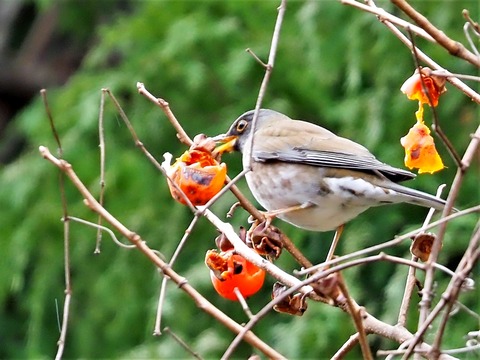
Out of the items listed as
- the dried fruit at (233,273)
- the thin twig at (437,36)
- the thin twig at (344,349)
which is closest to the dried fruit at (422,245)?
the thin twig at (344,349)

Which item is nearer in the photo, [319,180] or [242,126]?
[319,180]

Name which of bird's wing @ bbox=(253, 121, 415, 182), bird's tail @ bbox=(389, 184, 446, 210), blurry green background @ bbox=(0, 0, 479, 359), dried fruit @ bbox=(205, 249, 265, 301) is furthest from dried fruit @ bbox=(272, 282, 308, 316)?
blurry green background @ bbox=(0, 0, 479, 359)

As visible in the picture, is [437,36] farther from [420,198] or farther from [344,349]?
[420,198]

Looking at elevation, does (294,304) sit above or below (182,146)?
above

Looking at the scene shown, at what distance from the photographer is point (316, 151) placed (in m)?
2.83

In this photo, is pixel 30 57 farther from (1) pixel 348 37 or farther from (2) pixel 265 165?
(2) pixel 265 165

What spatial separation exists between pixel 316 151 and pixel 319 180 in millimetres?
150

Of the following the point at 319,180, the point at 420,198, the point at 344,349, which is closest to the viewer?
the point at 344,349

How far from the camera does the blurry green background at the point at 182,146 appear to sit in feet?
13.2

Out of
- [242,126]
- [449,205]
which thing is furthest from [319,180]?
[449,205]

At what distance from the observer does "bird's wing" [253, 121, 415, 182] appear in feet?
8.57

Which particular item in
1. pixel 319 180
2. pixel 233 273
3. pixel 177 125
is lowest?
pixel 319 180

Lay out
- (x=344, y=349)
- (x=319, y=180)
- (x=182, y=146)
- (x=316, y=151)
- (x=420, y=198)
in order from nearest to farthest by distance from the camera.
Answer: (x=344, y=349)
(x=420, y=198)
(x=319, y=180)
(x=316, y=151)
(x=182, y=146)

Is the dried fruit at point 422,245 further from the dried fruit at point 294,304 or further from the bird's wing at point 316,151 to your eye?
the bird's wing at point 316,151
